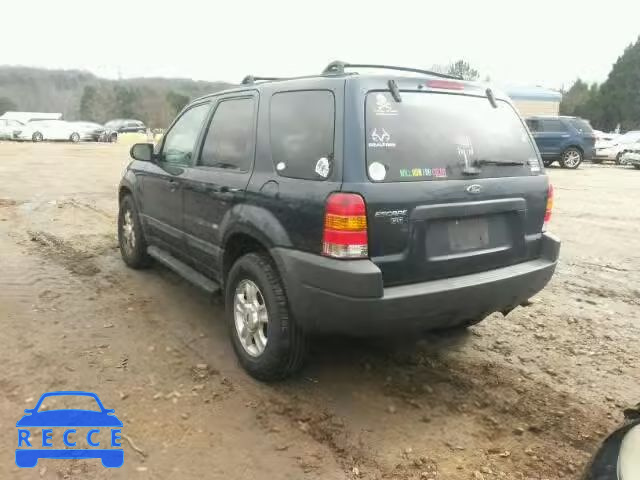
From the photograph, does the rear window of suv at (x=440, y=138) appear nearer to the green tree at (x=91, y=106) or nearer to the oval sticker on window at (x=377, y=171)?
the oval sticker on window at (x=377, y=171)

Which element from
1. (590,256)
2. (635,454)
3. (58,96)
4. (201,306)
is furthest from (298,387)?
(58,96)

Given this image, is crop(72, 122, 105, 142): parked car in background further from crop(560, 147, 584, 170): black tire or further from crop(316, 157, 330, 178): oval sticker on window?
crop(316, 157, 330, 178): oval sticker on window

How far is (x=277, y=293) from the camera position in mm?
3223

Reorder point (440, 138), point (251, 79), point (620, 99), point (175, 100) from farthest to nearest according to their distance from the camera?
point (175, 100) < point (620, 99) < point (251, 79) < point (440, 138)

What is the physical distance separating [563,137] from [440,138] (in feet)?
60.8

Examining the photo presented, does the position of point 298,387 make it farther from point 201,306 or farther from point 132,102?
point 132,102

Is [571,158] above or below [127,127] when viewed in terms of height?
below

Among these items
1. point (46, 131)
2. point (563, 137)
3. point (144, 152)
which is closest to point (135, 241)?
point (144, 152)

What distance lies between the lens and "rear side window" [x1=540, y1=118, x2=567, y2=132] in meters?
19.6

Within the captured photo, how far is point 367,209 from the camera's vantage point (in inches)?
112

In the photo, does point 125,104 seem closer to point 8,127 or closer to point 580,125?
point 8,127

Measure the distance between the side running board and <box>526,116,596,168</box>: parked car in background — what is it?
17.3 meters

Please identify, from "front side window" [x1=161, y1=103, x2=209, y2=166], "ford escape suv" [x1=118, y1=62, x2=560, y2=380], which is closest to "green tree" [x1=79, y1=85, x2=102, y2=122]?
"front side window" [x1=161, y1=103, x2=209, y2=166]

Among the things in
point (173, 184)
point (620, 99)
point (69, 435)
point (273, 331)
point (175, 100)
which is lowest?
point (69, 435)
